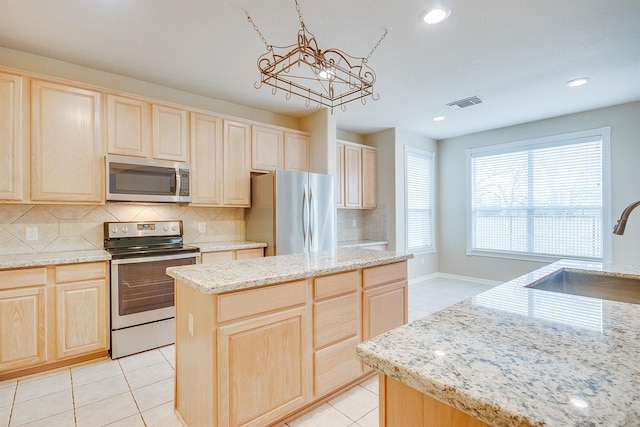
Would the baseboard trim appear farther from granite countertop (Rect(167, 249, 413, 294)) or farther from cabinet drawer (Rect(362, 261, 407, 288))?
granite countertop (Rect(167, 249, 413, 294))

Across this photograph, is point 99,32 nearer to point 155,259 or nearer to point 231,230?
point 155,259

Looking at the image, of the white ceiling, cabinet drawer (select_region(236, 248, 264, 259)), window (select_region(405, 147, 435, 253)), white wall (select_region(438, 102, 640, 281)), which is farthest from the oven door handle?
white wall (select_region(438, 102, 640, 281))

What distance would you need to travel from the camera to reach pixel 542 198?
4.69 metres

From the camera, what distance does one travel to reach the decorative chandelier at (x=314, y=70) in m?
1.79

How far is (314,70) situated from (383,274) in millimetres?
1658

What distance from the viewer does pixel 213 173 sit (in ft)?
11.5

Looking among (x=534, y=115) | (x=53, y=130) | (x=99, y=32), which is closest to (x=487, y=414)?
(x=99, y=32)

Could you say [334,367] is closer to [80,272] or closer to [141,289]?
[141,289]

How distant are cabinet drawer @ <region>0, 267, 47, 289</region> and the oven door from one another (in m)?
0.45

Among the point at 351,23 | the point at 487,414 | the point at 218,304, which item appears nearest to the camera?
the point at 487,414

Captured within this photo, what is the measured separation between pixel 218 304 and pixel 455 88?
3.36 metres

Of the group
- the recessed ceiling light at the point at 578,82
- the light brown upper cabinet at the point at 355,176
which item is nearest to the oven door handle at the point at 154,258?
the light brown upper cabinet at the point at 355,176

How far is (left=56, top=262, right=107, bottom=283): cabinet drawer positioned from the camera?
8.02 feet

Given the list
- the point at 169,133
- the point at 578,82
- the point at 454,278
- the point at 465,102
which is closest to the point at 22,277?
the point at 169,133
